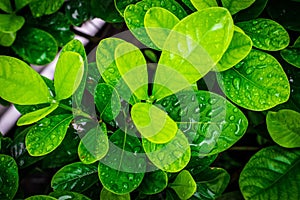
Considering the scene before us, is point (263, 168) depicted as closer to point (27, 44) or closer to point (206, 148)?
point (206, 148)

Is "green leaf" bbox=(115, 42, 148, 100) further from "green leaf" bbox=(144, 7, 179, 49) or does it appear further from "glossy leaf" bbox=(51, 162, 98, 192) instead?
"glossy leaf" bbox=(51, 162, 98, 192)

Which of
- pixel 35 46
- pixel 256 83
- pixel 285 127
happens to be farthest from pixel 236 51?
pixel 35 46

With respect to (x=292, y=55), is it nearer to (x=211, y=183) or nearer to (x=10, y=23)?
(x=211, y=183)

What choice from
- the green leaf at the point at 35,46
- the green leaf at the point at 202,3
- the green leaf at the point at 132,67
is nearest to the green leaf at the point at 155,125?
the green leaf at the point at 132,67

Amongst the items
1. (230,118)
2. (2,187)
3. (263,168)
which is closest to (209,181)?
(263,168)

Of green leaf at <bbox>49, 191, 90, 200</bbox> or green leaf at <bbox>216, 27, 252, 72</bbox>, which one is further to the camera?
green leaf at <bbox>49, 191, 90, 200</bbox>

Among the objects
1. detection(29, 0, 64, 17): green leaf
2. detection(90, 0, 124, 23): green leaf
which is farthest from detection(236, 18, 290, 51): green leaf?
detection(29, 0, 64, 17): green leaf
